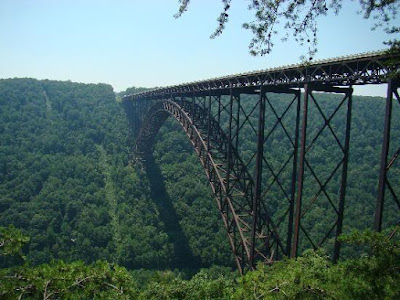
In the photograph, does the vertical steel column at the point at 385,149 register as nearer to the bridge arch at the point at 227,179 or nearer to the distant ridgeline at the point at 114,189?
the bridge arch at the point at 227,179

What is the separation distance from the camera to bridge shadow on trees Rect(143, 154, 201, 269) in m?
36.8

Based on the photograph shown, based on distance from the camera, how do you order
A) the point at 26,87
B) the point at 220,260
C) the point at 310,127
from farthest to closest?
the point at 26,87 < the point at 310,127 < the point at 220,260

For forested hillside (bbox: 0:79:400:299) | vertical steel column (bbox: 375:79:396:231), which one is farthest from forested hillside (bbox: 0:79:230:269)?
vertical steel column (bbox: 375:79:396:231)

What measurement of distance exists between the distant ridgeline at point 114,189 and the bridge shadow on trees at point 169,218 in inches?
4.6

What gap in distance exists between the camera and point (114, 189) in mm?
47938

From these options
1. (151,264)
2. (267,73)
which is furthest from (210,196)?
(267,73)

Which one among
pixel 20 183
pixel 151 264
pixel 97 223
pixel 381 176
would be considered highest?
pixel 381 176

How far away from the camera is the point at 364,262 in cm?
608

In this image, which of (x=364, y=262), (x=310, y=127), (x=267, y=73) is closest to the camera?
(x=364, y=262)

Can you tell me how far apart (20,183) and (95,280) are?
4447 centimetres

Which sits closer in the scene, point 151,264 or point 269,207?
point 151,264

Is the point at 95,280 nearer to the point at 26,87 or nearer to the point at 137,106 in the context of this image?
the point at 137,106

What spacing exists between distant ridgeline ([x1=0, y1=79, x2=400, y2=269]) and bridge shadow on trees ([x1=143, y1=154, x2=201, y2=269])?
0.12 m

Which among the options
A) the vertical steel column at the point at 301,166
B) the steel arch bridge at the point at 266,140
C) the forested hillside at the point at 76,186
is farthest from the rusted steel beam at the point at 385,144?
the forested hillside at the point at 76,186
